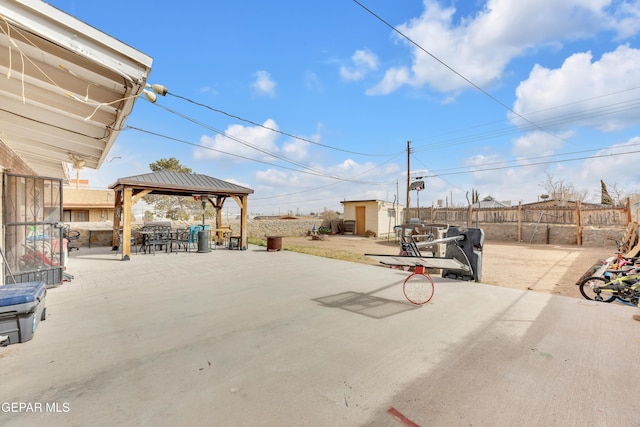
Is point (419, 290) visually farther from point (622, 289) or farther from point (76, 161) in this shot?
point (76, 161)

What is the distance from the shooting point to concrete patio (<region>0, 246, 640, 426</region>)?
1896 mm

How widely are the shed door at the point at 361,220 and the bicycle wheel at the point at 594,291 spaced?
16.6 metres

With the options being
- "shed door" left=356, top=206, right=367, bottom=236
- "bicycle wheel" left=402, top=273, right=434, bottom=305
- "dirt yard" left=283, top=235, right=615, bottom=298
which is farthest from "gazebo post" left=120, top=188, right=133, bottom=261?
"shed door" left=356, top=206, right=367, bottom=236

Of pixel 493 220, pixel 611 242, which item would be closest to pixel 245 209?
pixel 493 220

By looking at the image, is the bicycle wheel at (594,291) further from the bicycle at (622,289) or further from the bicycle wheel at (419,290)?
the bicycle wheel at (419,290)

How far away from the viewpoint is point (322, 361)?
2.59 m

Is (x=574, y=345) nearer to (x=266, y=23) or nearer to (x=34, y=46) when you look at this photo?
(x=34, y=46)

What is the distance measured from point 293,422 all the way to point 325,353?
0.98 m

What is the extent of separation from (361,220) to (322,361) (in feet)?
66.5

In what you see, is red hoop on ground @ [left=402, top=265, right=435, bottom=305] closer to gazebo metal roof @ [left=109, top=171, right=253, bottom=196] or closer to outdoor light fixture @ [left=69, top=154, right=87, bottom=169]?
outdoor light fixture @ [left=69, top=154, right=87, bottom=169]

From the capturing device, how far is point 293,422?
5.90 feet

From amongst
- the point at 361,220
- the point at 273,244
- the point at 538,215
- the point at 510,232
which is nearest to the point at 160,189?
the point at 273,244

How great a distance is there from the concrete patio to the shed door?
57.0ft

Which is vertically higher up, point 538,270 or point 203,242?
point 203,242
